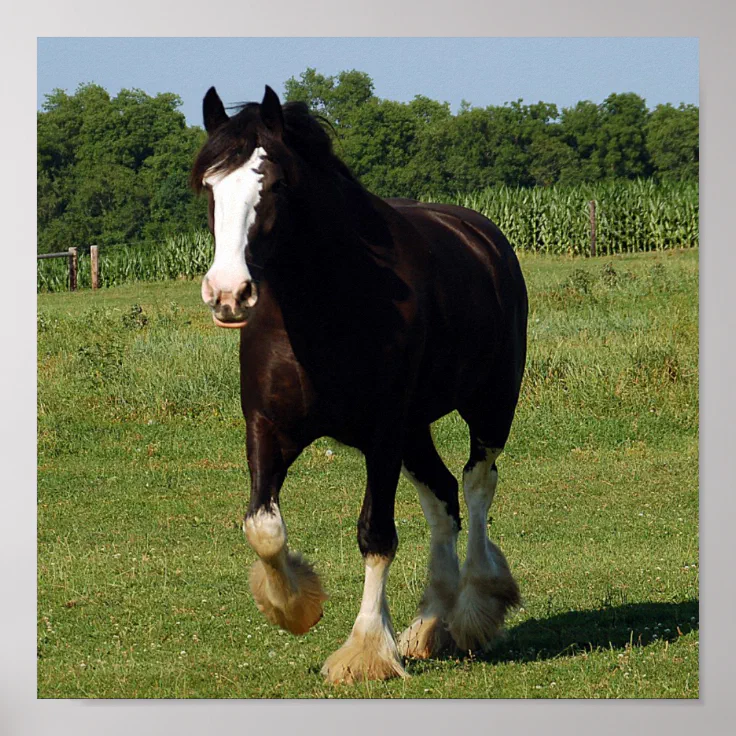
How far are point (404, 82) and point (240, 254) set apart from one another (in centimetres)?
203

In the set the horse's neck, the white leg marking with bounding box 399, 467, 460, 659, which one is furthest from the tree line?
the white leg marking with bounding box 399, 467, 460, 659

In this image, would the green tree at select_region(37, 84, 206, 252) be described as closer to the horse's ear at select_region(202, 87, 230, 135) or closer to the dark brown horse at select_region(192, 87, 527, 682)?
the dark brown horse at select_region(192, 87, 527, 682)

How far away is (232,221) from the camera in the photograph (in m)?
4.49

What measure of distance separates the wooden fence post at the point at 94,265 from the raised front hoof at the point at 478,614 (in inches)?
85.8

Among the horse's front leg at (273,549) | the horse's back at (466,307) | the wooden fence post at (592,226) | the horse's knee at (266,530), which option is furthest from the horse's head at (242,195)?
the wooden fence post at (592,226)

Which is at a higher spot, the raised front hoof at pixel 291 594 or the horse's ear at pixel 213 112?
the horse's ear at pixel 213 112

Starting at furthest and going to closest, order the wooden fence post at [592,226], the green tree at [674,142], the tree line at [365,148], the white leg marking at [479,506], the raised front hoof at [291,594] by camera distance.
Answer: the wooden fence post at [592,226]
the tree line at [365,148]
the green tree at [674,142]
the white leg marking at [479,506]
the raised front hoof at [291,594]

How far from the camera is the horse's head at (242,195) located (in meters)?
4.39

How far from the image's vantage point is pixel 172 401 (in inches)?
276

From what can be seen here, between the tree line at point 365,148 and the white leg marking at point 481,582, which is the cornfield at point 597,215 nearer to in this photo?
the tree line at point 365,148

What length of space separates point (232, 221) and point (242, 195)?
94 mm

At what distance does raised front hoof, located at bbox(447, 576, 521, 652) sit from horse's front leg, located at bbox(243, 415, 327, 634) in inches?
28.4
